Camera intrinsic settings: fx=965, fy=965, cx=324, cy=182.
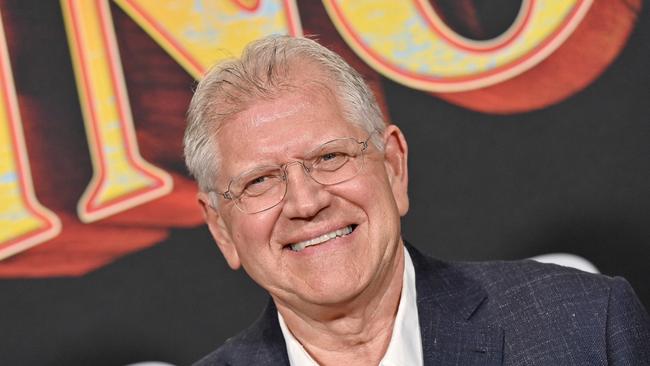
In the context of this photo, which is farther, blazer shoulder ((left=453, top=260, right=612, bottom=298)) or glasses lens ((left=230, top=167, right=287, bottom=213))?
blazer shoulder ((left=453, top=260, right=612, bottom=298))

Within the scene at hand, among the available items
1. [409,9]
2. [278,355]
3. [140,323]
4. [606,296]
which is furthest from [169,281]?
[606,296]

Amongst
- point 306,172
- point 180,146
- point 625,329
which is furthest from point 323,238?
point 180,146

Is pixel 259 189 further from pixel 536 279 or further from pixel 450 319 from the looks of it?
pixel 536 279

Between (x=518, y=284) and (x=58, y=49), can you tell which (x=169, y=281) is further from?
(x=518, y=284)

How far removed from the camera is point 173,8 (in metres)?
2.79

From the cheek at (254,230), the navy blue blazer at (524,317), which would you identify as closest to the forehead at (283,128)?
the cheek at (254,230)

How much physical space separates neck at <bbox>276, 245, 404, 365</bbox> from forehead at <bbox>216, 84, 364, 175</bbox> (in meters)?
0.34

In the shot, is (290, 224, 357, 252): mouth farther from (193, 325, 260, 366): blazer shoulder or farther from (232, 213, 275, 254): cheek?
(193, 325, 260, 366): blazer shoulder

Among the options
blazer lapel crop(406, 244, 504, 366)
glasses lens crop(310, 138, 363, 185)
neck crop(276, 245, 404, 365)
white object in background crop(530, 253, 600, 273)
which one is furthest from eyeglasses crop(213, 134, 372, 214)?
white object in background crop(530, 253, 600, 273)

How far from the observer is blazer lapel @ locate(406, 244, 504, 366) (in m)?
2.08

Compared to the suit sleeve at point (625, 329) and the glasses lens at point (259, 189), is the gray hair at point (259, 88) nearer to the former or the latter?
→ the glasses lens at point (259, 189)

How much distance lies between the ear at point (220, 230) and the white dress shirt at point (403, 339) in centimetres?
20

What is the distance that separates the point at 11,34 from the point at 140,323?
895mm

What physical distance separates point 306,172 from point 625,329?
0.75 metres
